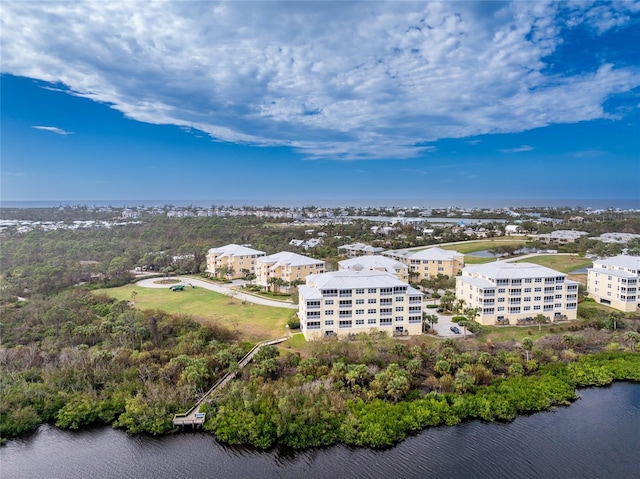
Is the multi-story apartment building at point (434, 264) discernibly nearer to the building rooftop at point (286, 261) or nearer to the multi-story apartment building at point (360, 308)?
the building rooftop at point (286, 261)

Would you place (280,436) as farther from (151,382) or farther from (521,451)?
(521,451)

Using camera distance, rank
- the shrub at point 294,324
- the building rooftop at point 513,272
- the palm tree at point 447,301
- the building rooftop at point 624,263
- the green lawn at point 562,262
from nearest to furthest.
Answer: the shrub at point 294,324 < the building rooftop at point 513,272 < the palm tree at point 447,301 < the building rooftop at point 624,263 < the green lawn at point 562,262

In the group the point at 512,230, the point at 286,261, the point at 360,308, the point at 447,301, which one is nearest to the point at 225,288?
the point at 286,261

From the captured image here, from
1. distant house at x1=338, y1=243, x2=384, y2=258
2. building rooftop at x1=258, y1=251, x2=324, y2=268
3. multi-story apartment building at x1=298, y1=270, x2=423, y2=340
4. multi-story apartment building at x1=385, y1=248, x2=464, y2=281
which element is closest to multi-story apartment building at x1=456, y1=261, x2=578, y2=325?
multi-story apartment building at x1=298, y1=270, x2=423, y2=340

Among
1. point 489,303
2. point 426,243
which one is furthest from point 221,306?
point 426,243

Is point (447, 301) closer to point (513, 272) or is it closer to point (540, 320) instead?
point (513, 272)

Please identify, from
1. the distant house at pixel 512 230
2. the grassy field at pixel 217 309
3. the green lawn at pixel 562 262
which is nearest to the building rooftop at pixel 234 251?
the grassy field at pixel 217 309
